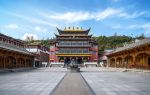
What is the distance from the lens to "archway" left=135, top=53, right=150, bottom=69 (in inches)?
1590

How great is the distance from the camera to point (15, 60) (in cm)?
4994

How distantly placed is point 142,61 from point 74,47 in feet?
148

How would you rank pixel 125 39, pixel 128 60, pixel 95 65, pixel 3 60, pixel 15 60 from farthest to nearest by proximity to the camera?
pixel 125 39, pixel 95 65, pixel 128 60, pixel 15 60, pixel 3 60

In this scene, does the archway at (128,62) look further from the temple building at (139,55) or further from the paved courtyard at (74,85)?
the paved courtyard at (74,85)

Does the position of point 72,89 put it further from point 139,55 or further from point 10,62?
point 10,62

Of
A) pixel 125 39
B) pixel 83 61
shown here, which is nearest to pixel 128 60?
pixel 83 61

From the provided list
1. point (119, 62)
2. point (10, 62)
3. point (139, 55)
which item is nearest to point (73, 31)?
point (119, 62)

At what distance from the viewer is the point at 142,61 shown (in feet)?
141

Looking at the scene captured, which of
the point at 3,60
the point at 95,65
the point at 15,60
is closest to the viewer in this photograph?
the point at 3,60

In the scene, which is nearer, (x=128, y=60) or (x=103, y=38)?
(x=128, y=60)

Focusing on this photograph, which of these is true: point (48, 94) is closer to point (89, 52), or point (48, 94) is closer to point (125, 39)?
point (89, 52)

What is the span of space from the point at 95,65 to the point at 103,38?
64.1 meters

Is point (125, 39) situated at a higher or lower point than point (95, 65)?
higher

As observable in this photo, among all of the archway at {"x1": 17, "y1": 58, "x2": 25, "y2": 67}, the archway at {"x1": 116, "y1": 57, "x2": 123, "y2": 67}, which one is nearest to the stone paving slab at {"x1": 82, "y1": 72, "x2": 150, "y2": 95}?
the archway at {"x1": 17, "y1": 58, "x2": 25, "y2": 67}
